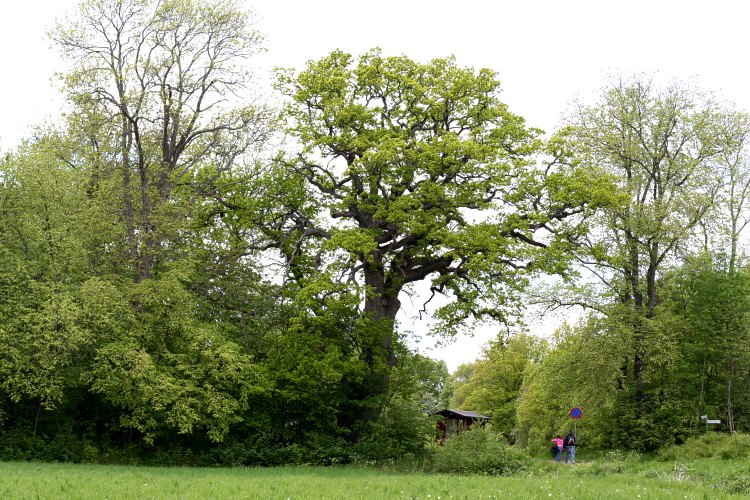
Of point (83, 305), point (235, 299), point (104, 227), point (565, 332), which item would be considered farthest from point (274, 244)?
point (565, 332)

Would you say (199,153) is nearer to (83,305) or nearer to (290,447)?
(83,305)

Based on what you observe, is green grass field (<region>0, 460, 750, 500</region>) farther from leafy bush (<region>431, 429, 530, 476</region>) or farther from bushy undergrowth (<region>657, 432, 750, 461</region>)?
leafy bush (<region>431, 429, 530, 476</region>)

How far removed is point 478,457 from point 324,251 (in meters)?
11.3

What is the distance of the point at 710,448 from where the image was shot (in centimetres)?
2945

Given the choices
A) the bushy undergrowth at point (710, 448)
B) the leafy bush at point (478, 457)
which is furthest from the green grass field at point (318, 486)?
the leafy bush at point (478, 457)

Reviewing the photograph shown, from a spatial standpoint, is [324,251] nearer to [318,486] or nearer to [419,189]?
[419,189]

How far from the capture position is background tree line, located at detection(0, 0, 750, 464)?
1037 inches

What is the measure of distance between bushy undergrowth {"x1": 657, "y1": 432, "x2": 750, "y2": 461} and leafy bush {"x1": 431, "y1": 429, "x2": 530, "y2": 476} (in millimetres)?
7467

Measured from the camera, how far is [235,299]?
31234 millimetres

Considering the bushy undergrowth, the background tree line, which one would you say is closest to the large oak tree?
the background tree line

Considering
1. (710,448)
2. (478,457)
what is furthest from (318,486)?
(710,448)

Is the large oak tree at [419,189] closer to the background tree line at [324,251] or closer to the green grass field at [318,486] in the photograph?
the background tree line at [324,251]

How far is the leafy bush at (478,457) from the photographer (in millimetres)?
26094

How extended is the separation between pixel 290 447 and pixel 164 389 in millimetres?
6399
